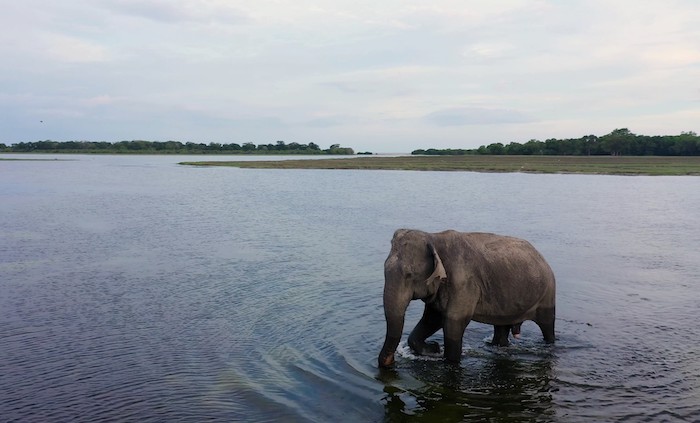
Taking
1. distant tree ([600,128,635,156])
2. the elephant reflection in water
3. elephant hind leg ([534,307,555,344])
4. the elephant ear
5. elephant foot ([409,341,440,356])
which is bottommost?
the elephant reflection in water

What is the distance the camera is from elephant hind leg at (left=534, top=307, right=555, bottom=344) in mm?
11430

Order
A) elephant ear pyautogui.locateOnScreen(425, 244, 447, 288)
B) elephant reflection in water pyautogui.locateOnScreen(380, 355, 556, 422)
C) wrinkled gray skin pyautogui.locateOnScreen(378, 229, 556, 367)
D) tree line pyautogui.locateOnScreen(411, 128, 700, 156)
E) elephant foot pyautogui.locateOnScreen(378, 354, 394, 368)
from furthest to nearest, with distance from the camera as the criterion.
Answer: tree line pyautogui.locateOnScreen(411, 128, 700, 156) → elephant foot pyautogui.locateOnScreen(378, 354, 394, 368) → wrinkled gray skin pyautogui.locateOnScreen(378, 229, 556, 367) → elephant ear pyautogui.locateOnScreen(425, 244, 447, 288) → elephant reflection in water pyautogui.locateOnScreen(380, 355, 556, 422)

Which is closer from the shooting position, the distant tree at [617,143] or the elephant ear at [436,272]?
the elephant ear at [436,272]

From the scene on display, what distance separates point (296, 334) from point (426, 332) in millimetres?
2659

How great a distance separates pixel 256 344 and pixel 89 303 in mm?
4973

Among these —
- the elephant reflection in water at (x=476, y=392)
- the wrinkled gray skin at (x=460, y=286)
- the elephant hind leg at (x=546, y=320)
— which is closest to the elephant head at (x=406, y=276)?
the wrinkled gray skin at (x=460, y=286)

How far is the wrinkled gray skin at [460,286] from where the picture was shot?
32.1ft

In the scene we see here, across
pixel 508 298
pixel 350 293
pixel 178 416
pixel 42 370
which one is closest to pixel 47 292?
pixel 42 370

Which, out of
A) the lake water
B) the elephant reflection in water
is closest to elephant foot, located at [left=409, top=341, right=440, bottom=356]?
the lake water

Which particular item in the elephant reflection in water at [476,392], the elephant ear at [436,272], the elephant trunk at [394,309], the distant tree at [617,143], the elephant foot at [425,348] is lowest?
the elephant reflection in water at [476,392]

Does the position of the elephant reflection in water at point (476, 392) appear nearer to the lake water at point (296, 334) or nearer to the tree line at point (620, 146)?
the lake water at point (296, 334)

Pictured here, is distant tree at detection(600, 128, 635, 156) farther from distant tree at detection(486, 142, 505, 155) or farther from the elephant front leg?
the elephant front leg

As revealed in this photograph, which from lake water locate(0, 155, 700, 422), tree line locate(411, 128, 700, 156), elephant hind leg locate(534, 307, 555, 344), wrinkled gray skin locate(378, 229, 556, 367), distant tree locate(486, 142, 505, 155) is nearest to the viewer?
lake water locate(0, 155, 700, 422)

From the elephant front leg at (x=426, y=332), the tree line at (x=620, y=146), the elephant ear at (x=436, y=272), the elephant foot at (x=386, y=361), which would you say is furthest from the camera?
the tree line at (x=620, y=146)
